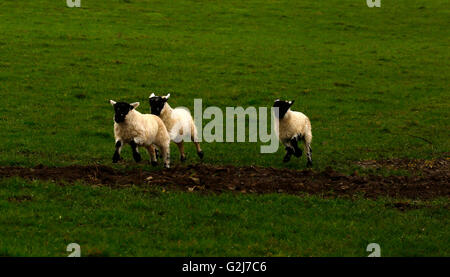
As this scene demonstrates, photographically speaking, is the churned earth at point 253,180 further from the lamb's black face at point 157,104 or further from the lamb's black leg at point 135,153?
the lamb's black face at point 157,104

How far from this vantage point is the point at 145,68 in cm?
3756

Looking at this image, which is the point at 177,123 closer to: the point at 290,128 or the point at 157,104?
the point at 157,104

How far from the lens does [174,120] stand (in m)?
20.5

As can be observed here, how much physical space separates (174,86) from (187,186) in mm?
17784

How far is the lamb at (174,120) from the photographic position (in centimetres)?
2009

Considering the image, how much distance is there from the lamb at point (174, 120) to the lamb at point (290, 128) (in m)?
2.80

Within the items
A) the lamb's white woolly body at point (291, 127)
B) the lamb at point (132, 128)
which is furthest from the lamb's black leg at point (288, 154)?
the lamb at point (132, 128)

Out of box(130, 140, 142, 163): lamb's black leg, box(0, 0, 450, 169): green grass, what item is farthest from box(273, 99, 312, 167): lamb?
A: box(130, 140, 142, 163): lamb's black leg

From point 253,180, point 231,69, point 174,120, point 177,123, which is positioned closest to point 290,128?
point 177,123

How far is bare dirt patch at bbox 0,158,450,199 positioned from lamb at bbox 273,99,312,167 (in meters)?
2.32

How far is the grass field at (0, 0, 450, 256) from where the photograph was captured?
13.5 meters

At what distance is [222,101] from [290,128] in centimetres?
1104
